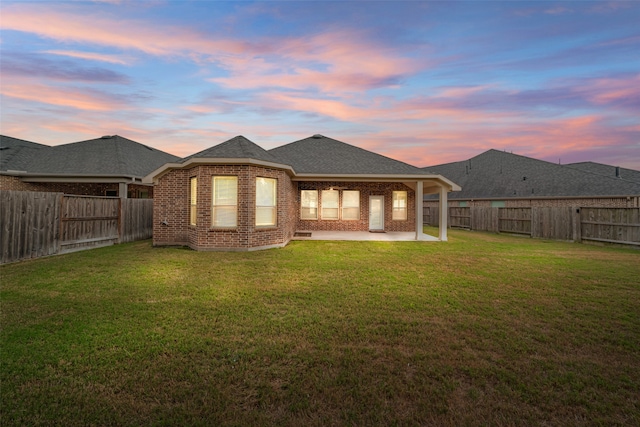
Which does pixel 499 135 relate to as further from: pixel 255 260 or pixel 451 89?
pixel 255 260

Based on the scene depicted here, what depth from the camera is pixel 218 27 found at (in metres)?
11.0

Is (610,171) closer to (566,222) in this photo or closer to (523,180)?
(523,180)

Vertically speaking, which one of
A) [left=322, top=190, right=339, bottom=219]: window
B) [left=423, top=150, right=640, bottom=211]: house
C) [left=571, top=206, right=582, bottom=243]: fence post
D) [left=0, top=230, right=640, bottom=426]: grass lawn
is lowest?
[left=0, top=230, right=640, bottom=426]: grass lawn

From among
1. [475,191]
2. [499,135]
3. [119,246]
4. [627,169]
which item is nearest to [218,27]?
[119,246]

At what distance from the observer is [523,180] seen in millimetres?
23422

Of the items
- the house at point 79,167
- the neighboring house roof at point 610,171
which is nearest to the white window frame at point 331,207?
the house at point 79,167

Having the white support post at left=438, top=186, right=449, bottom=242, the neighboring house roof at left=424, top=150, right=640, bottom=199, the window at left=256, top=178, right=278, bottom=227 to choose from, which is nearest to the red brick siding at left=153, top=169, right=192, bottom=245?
the window at left=256, top=178, right=278, bottom=227

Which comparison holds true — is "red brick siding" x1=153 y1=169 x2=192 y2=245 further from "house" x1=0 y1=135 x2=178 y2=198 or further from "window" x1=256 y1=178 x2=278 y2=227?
"house" x1=0 y1=135 x2=178 y2=198

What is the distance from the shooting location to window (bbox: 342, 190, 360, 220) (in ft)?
58.1

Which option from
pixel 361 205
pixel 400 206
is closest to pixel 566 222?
pixel 400 206

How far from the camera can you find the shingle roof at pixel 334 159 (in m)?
15.1

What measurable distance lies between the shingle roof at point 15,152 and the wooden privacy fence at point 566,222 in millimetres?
29671

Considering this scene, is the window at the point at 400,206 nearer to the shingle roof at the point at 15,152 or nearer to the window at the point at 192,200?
the window at the point at 192,200

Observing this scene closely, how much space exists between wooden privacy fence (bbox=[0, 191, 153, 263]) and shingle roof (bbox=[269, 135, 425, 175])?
7.55 metres
